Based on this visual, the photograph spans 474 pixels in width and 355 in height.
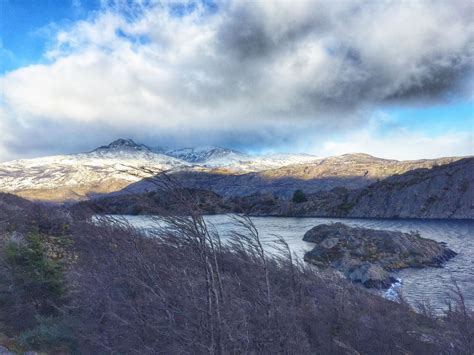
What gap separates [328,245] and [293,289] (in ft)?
72.7

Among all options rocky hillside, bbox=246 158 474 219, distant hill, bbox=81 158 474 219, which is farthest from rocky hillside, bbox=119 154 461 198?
rocky hillside, bbox=246 158 474 219

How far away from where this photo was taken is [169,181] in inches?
215

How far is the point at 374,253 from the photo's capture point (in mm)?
32031

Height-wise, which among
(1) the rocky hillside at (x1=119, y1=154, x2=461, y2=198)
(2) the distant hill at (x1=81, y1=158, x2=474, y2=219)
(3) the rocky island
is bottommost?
(3) the rocky island

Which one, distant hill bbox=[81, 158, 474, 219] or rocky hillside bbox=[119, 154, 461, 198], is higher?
rocky hillside bbox=[119, 154, 461, 198]

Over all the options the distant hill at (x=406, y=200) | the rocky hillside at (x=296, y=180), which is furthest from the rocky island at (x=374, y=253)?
the rocky hillside at (x=296, y=180)

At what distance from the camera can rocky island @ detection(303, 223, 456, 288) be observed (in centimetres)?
2658

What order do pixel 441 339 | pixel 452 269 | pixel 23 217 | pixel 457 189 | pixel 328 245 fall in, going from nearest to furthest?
pixel 441 339 < pixel 23 217 < pixel 452 269 < pixel 328 245 < pixel 457 189

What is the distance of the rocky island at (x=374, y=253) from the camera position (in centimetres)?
2658

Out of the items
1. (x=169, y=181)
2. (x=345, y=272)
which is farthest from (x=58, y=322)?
(x=345, y=272)

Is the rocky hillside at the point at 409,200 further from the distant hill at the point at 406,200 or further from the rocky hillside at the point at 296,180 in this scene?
the rocky hillside at the point at 296,180

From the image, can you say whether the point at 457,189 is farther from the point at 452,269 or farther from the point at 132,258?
the point at 132,258

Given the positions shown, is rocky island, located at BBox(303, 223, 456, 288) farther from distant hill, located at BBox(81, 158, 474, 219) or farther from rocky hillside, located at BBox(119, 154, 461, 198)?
rocky hillside, located at BBox(119, 154, 461, 198)

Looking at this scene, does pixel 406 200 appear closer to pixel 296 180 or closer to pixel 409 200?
pixel 409 200
